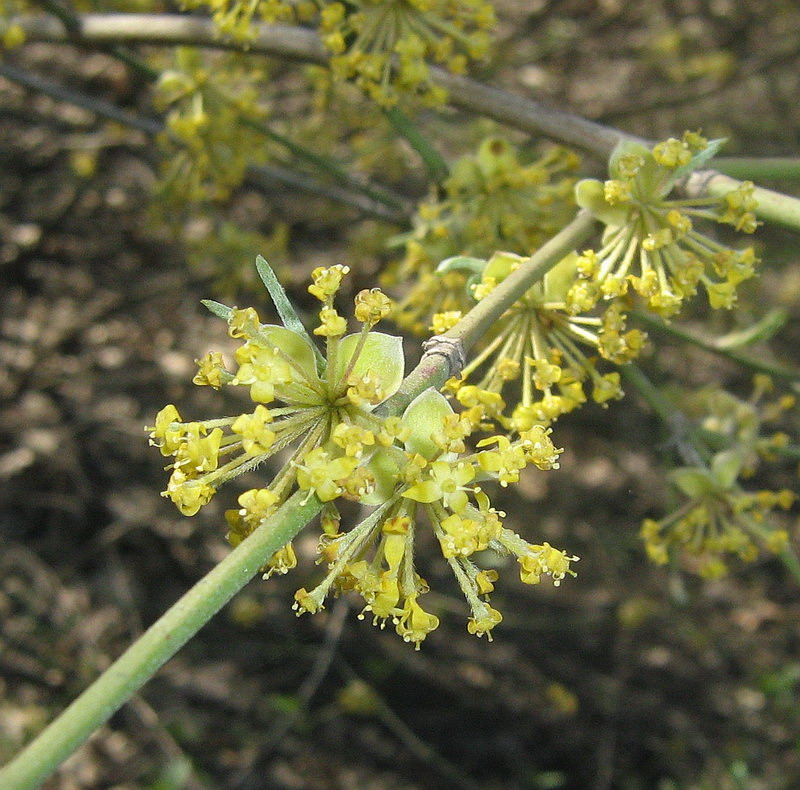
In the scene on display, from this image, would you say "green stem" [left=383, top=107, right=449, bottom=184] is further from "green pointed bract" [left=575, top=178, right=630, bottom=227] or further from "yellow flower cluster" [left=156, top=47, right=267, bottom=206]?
"green pointed bract" [left=575, top=178, right=630, bottom=227]

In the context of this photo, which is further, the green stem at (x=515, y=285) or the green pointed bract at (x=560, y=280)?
the green pointed bract at (x=560, y=280)

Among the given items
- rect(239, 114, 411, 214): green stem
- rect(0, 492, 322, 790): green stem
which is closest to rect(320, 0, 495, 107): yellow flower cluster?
rect(239, 114, 411, 214): green stem

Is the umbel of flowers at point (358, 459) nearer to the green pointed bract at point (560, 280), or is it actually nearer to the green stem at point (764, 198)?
the green pointed bract at point (560, 280)

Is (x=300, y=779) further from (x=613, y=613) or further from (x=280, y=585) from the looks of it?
(x=613, y=613)

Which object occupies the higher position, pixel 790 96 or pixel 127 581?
pixel 790 96

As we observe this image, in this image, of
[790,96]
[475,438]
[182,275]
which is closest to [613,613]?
[475,438]

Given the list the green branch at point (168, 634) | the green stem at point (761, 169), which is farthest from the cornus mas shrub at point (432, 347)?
the green stem at point (761, 169)
